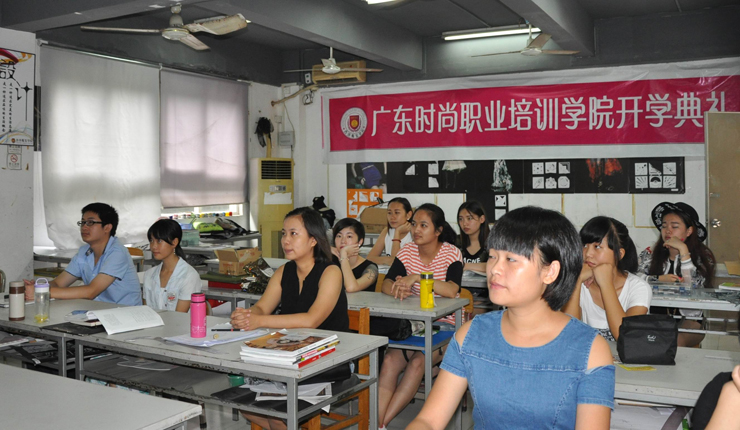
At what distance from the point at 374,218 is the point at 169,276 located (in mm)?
4280

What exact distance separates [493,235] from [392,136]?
22.4ft

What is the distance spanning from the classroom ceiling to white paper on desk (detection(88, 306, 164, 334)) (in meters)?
2.59

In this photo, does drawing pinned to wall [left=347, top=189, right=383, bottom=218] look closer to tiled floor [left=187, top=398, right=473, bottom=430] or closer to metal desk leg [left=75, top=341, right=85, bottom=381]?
tiled floor [left=187, top=398, right=473, bottom=430]

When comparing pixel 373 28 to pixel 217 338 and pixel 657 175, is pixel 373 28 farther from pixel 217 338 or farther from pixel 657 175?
pixel 217 338

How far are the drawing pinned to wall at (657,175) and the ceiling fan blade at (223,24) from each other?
4585 millimetres

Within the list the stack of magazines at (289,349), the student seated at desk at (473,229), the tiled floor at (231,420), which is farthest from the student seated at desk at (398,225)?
the stack of magazines at (289,349)

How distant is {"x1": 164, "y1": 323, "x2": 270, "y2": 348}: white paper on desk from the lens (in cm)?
261

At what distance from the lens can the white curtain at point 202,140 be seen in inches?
291

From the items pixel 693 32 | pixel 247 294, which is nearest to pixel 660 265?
pixel 247 294

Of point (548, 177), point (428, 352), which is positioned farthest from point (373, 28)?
point (428, 352)

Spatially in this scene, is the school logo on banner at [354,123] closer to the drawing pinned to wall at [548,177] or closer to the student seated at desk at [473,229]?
the drawing pinned to wall at [548,177]

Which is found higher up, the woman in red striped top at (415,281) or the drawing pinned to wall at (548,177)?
the drawing pinned to wall at (548,177)

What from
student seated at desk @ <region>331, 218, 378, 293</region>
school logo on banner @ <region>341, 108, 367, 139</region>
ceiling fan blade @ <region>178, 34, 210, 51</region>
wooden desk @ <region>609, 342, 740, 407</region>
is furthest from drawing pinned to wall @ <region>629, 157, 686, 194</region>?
wooden desk @ <region>609, 342, 740, 407</region>

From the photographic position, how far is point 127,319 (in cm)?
299
